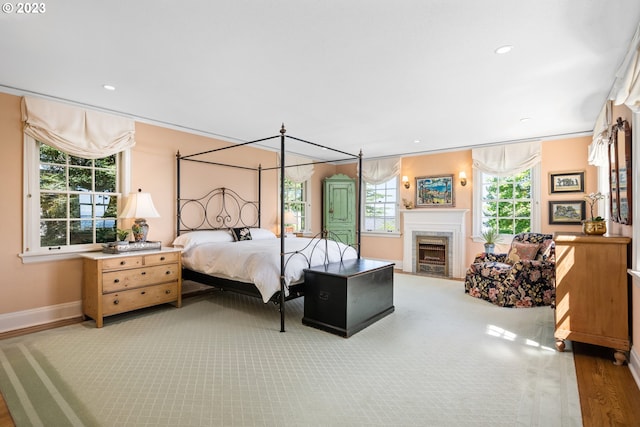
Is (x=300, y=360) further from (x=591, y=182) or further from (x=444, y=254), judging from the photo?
(x=591, y=182)

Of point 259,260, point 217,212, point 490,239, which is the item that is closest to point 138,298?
point 259,260

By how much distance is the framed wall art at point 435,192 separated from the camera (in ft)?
21.0

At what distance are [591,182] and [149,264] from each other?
6414mm

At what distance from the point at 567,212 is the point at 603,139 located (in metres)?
1.83

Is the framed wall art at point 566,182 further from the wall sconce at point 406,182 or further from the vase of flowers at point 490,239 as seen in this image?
the wall sconce at point 406,182

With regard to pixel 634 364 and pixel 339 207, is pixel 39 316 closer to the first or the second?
pixel 339 207

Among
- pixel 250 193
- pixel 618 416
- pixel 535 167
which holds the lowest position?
pixel 618 416

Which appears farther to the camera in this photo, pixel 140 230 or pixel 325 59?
pixel 140 230

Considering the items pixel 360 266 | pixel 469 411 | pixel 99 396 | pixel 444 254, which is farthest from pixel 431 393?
pixel 444 254

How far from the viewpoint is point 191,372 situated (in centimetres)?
254

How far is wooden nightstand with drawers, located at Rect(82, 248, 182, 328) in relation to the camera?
353 centimetres

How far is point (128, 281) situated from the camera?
3727 millimetres

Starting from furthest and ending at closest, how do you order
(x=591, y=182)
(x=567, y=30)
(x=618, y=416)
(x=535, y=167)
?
1. (x=535, y=167)
2. (x=591, y=182)
3. (x=567, y=30)
4. (x=618, y=416)

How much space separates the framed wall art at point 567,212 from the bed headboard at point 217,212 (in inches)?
196
